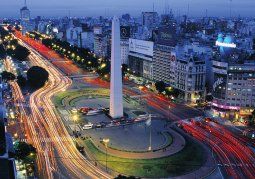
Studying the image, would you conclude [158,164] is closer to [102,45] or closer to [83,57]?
[83,57]

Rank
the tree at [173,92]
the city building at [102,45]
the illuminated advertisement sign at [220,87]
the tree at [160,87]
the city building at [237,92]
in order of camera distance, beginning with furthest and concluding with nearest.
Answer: the city building at [102,45], the tree at [160,87], the tree at [173,92], the illuminated advertisement sign at [220,87], the city building at [237,92]

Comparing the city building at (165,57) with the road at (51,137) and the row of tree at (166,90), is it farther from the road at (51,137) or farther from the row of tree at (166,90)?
the road at (51,137)

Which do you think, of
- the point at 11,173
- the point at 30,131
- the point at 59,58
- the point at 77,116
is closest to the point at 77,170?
the point at 11,173

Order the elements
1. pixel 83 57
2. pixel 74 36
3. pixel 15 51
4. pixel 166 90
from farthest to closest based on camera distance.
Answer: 1. pixel 74 36
2. pixel 15 51
3. pixel 83 57
4. pixel 166 90

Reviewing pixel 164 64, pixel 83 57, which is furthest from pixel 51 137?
pixel 83 57

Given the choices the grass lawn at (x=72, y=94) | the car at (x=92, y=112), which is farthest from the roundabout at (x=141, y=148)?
the grass lawn at (x=72, y=94)

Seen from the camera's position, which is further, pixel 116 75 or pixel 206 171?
pixel 116 75

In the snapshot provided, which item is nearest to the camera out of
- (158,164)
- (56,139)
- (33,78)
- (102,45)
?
(158,164)
